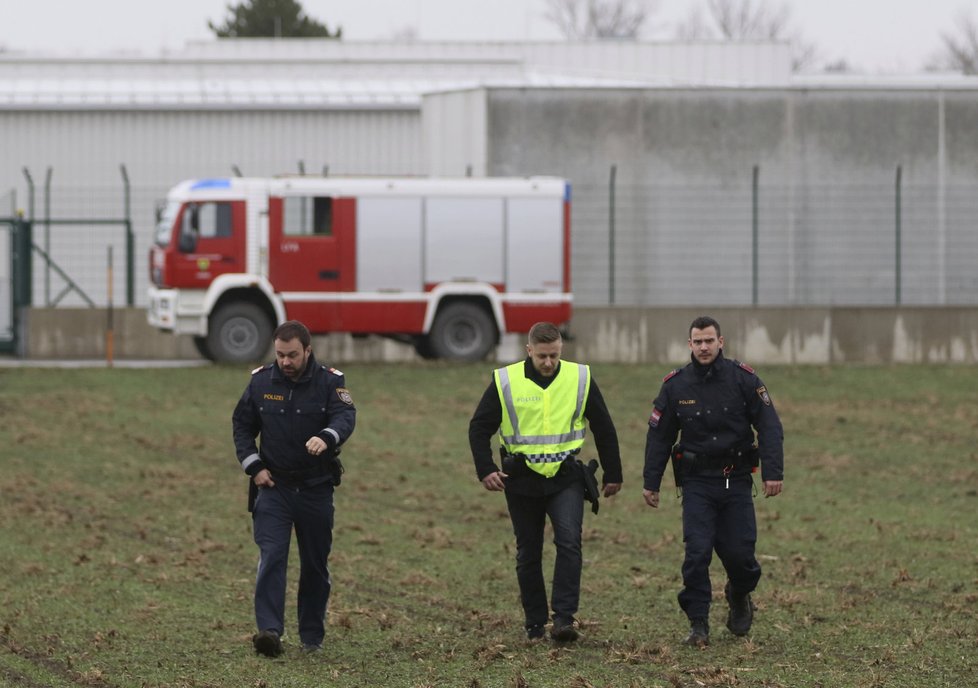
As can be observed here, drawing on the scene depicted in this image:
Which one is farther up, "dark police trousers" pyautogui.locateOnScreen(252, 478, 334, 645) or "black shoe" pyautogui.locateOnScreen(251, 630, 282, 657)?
"dark police trousers" pyautogui.locateOnScreen(252, 478, 334, 645)

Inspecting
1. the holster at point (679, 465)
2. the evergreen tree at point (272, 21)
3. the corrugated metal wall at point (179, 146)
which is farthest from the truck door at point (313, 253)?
the evergreen tree at point (272, 21)

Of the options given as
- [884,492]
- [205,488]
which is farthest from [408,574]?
[884,492]

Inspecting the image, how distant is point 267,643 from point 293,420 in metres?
1.07

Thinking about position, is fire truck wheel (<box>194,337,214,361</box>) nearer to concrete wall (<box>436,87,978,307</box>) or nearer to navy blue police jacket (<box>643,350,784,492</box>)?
concrete wall (<box>436,87,978,307</box>)

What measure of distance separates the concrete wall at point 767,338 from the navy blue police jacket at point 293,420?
17448 mm

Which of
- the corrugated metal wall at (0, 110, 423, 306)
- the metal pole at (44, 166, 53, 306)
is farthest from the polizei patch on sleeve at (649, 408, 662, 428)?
the corrugated metal wall at (0, 110, 423, 306)

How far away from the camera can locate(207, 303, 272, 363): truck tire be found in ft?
80.9

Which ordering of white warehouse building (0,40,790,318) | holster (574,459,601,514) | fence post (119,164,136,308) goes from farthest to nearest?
white warehouse building (0,40,790,318)
fence post (119,164,136,308)
holster (574,459,601,514)

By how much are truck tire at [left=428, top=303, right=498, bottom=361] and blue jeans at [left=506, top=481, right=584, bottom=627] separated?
16.2 m

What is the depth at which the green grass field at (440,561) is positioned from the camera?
8438 millimetres

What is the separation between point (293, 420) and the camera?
8.74 meters

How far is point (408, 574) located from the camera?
11.3 m

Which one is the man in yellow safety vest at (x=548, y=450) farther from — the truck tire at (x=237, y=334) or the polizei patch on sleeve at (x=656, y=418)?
the truck tire at (x=237, y=334)

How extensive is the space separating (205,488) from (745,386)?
7449mm
